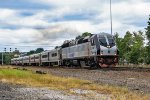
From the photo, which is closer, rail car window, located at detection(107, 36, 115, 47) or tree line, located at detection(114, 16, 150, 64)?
rail car window, located at detection(107, 36, 115, 47)

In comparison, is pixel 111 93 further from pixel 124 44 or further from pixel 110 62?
pixel 124 44

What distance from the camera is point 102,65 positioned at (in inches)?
1719

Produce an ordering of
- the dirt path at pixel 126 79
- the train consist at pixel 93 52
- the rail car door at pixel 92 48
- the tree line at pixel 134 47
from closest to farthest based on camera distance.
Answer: the dirt path at pixel 126 79 → the train consist at pixel 93 52 → the rail car door at pixel 92 48 → the tree line at pixel 134 47

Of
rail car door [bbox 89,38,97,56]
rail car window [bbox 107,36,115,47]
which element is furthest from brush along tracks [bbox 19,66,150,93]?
rail car window [bbox 107,36,115,47]

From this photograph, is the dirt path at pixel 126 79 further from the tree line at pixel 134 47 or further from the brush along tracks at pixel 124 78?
the tree line at pixel 134 47

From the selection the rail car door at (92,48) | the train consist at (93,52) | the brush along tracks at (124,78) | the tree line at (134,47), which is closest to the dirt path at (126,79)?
the brush along tracks at (124,78)

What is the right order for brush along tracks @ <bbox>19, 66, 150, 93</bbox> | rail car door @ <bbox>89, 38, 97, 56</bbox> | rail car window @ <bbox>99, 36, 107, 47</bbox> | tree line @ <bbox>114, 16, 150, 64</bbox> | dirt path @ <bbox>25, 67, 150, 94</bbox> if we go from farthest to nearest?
tree line @ <bbox>114, 16, 150, 64</bbox>, rail car door @ <bbox>89, 38, 97, 56</bbox>, rail car window @ <bbox>99, 36, 107, 47</bbox>, brush along tracks @ <bbox>19, 66, 150, 93</bbox>, dirt path @ <bbox>25, 67, 150, 94</bbox>

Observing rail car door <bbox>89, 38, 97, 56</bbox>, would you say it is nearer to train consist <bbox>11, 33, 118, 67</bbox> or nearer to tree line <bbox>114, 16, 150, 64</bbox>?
train consist <bbox>11, 33, 118, 67</bbox>

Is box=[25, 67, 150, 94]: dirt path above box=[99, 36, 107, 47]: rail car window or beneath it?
beneath

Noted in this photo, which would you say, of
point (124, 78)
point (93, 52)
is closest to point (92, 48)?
point (93, 52)

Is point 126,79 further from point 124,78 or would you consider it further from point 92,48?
point 92,48

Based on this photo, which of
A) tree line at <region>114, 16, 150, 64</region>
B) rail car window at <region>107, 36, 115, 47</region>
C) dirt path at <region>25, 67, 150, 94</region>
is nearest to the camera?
dirt path at <region>25, 67, 150, 94</region>

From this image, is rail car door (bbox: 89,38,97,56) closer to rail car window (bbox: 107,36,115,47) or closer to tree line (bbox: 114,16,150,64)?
rail car window (bbox: 107,36,115,47)

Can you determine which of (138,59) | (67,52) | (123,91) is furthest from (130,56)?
(123,91)
